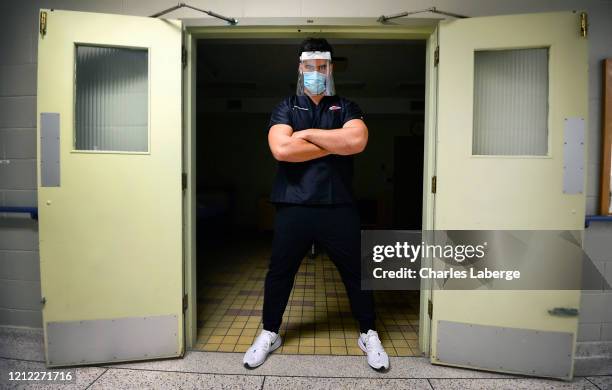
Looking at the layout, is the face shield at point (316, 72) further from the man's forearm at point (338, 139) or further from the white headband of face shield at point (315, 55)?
the man's forearm at point (338, 139)

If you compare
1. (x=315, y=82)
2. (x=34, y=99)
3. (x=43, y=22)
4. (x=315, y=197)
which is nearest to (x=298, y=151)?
(x=315, y=197)

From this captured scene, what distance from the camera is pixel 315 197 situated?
5.74ft

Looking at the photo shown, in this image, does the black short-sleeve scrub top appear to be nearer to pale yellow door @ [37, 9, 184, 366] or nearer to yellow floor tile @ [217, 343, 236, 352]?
pale yellow door @ [37, 9, 184, 366]

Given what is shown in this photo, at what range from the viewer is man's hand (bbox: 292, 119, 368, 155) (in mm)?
1654

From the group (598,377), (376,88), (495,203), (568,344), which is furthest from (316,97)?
(376,88)

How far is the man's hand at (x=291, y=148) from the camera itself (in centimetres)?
166

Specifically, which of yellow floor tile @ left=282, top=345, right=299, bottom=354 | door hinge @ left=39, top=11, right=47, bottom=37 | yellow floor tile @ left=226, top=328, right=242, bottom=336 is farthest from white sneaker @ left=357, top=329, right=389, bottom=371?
door hinge @ left=39, top=11, right=47, bottom=37

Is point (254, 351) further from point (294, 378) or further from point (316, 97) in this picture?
point (316, 97)

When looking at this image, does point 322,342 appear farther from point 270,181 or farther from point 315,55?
point 270,181

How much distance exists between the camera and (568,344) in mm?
1642

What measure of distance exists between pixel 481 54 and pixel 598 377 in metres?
1.94

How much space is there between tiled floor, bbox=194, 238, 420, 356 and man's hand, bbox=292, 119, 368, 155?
4.04ft

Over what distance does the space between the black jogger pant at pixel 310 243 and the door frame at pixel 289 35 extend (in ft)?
1.34

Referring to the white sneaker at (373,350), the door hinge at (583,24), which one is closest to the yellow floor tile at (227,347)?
the white sneaker at (373,350)
